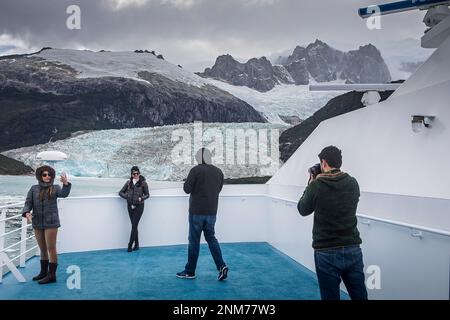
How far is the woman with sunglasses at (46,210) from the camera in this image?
141 inches

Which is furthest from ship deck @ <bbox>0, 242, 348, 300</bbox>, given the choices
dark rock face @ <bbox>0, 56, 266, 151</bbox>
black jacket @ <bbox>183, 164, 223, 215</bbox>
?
dark rock face @ <bbox>0, 56, 266, 151</bbox>

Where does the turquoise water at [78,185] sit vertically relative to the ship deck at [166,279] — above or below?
below

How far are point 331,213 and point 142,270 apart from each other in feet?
9.73

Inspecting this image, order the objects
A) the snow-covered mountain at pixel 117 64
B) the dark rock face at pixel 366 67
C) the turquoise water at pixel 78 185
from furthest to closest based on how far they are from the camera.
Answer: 1. the snow-covered mountain at pixel 117 64
2. the dark rock face at pixel 366 67
3. the turquoise water at pixel 78 185

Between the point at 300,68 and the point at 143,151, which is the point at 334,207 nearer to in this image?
the point at 143,151

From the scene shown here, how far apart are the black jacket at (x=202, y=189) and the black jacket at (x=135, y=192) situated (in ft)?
6.42

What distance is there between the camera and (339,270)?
6.34 feet

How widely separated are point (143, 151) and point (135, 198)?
3372 cm

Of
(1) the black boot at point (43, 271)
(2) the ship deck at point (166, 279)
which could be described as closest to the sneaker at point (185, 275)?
(2) the ship deck at point (166, 279)

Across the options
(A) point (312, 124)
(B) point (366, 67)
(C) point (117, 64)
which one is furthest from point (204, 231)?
(C) point (117, 64)

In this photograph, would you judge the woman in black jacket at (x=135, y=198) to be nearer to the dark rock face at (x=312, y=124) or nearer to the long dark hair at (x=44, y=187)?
the long dark hair at (x=44, y=187)

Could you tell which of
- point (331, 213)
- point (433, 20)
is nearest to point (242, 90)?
point (433, 20)

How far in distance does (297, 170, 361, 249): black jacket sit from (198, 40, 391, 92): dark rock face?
2141 inches

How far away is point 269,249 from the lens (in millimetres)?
5543
